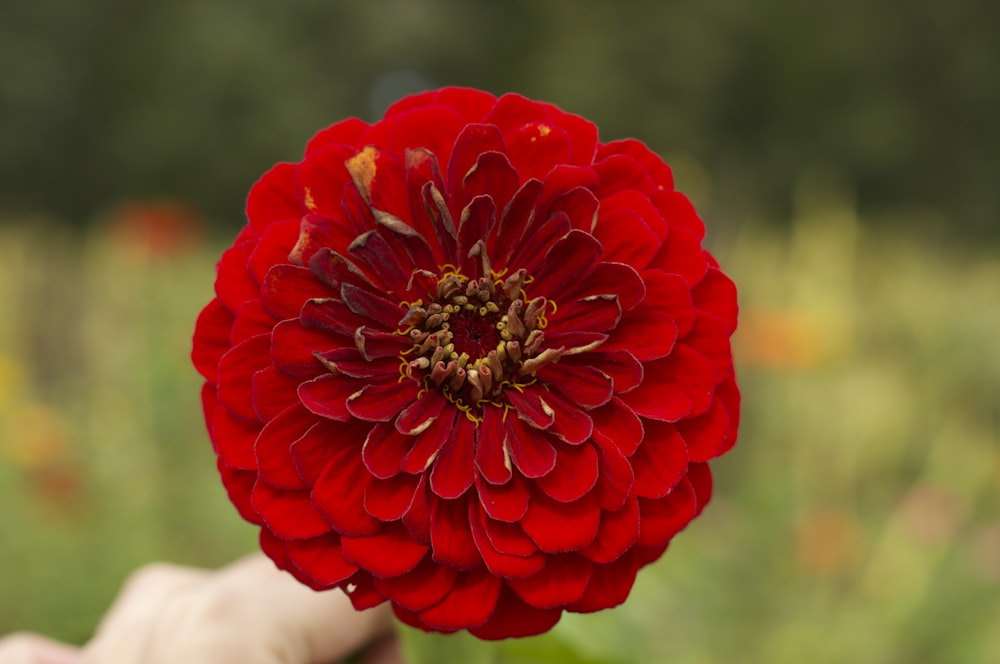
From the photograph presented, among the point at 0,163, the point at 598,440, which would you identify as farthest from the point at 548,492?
the point at 0,163

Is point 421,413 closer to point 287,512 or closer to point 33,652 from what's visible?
point 287,512

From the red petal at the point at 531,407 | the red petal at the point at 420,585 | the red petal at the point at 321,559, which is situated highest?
the red petal at the point at 531,407

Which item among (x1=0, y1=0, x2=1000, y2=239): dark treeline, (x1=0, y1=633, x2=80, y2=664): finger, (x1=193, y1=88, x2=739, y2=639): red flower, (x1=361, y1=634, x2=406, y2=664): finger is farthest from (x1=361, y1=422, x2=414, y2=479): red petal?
(x1=0, y1=0, x2=1000, y2=239): dark treeline

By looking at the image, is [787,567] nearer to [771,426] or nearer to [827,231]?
[771,426]

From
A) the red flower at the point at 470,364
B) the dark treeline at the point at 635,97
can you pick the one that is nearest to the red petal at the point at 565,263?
the red flower at the point at 470,364

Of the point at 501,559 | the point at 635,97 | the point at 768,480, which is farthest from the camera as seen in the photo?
the point at 635,97

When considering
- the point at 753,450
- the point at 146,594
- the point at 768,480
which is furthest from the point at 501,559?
the point at 753,450

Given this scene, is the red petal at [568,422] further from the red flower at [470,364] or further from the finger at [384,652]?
the finger at [384,652]
